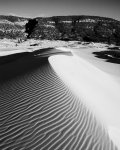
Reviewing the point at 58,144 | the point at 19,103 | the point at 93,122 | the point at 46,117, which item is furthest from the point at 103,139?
the point at 19,103

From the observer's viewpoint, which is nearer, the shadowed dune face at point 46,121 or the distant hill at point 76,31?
the shadowed dune face at point 46,121

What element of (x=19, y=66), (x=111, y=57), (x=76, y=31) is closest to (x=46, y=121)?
(x=19, y=66)

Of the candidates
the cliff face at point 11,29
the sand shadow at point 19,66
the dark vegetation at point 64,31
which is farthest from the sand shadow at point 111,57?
the cliff face at point 11,29

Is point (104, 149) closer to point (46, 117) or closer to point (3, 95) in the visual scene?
point (46, 117)

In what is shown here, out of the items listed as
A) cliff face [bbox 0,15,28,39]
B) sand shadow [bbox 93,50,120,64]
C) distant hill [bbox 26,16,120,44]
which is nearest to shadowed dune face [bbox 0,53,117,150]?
sand shadow [bbox 93,50,120,64]

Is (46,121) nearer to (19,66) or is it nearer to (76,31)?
(19,66)

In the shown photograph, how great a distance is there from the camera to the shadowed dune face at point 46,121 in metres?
4.24

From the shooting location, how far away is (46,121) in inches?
196

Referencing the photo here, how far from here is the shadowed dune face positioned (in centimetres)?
424

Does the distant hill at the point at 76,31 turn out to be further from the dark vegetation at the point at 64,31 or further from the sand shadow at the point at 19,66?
the sand shadow at the point at 19,66

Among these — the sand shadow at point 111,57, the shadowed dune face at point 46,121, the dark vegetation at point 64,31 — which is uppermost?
the dark vegetation at point 64,31

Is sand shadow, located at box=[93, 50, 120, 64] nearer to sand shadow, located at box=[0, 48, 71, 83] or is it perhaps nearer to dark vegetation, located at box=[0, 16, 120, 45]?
sand shadow, located at box=[0, 48, 71, 83]

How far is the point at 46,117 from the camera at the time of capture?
5133mm


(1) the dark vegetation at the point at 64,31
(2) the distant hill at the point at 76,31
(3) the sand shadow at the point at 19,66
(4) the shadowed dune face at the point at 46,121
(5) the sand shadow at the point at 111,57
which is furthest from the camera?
(1) the dark vegetation at the point at 64,31
